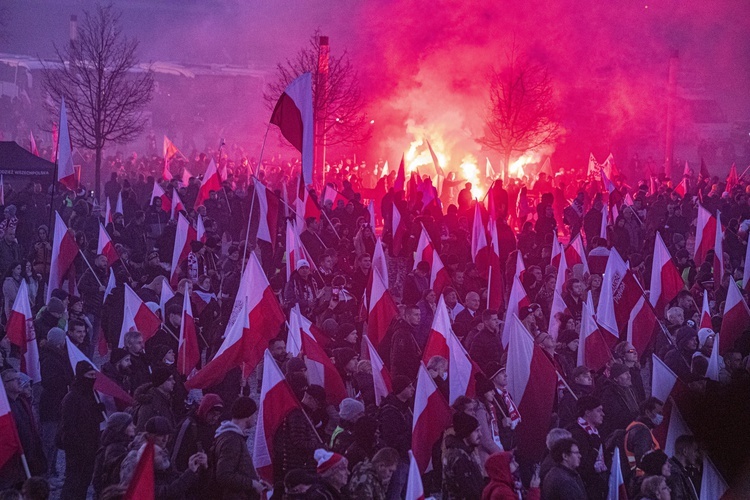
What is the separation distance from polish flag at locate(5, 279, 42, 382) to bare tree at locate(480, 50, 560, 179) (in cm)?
2037

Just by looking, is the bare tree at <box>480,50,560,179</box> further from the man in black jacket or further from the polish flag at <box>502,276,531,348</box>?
the man in black jacket

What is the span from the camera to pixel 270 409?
7.69 meters

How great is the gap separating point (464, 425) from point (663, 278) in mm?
6571

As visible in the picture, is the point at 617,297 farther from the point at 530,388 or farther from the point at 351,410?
the point at 351,410

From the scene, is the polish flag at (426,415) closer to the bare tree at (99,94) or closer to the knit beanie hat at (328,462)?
the knit beanie hat at (328,462)

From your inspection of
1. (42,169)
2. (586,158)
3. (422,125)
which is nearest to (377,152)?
(422,125)

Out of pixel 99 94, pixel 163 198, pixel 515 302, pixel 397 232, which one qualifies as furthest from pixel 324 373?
pixel 99 94

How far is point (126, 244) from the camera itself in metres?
16.2

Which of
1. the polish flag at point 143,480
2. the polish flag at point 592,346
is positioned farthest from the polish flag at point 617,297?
the polish flag at point 143,480

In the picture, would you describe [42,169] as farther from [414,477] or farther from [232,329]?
[414,477]

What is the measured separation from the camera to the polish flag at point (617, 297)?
11.5 meters

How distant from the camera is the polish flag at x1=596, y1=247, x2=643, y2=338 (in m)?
11.5

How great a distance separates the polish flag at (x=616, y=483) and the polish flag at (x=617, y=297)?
165 inches

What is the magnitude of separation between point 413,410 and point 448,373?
116cm
